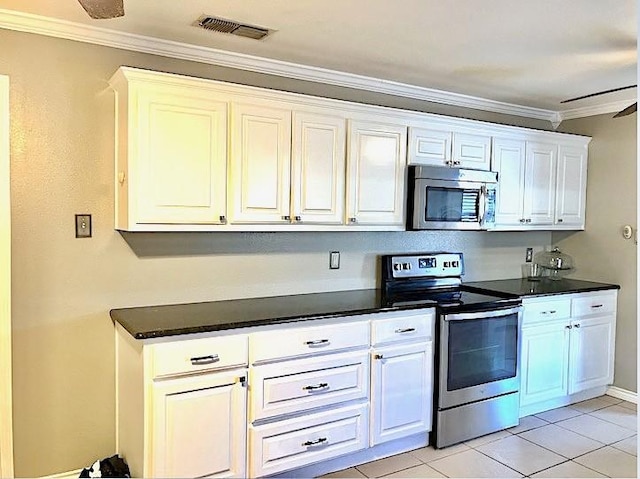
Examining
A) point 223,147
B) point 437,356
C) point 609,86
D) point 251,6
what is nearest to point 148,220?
point 223,147

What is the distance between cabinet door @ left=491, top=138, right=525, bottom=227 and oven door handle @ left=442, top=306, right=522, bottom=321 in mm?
723

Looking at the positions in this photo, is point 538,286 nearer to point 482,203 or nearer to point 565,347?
point 565,347

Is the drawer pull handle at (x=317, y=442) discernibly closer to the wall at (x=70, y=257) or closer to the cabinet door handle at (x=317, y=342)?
A: the cabinet door handle at (x=317, y=342)

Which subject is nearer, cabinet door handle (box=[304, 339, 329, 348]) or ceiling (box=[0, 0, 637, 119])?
ceiling (box=[0, 0, 637, 119])

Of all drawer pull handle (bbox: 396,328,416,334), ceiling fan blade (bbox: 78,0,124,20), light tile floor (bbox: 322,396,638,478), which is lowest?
light tile floor (bbox: 322,396,638,478)

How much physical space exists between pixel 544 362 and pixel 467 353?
0.88 m

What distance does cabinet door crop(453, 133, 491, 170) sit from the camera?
148 inches

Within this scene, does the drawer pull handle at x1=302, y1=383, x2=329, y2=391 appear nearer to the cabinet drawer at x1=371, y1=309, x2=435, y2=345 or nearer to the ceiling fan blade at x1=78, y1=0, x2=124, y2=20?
the cabinet drawer at x1=371, y1=309, x2=435, y2=345

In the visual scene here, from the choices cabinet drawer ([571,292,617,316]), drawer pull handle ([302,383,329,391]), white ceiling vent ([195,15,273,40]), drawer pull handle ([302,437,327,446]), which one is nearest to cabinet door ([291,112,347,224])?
white ceiling vent ([195,15,273,40])

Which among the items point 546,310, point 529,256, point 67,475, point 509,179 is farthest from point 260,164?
point 529,256

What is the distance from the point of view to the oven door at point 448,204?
140 inches

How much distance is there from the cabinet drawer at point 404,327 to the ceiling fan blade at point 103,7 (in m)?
2.08

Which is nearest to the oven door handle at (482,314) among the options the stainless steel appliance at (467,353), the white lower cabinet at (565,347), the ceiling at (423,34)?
the stainless steel appliance at (467,353)

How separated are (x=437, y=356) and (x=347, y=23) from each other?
2.00 m
